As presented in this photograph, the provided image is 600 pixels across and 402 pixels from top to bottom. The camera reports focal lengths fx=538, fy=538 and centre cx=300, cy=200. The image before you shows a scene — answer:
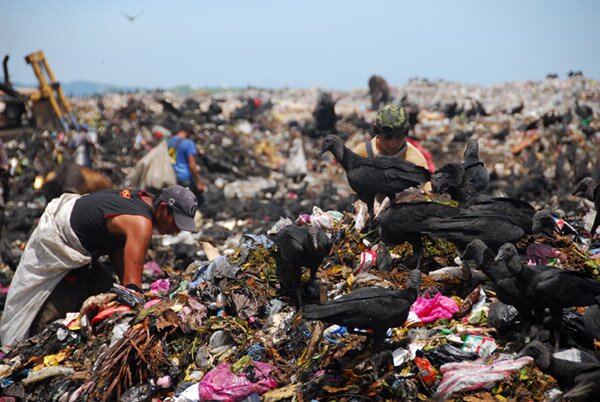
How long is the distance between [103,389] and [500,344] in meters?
2.47

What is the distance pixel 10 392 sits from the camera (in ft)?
12.3

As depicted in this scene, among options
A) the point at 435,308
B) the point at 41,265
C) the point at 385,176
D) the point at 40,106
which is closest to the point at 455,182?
the point at 385,176

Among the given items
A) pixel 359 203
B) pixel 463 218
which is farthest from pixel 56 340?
pixel 463 218

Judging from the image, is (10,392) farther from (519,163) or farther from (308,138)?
(308,138)

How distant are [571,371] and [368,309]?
1034 millimetres

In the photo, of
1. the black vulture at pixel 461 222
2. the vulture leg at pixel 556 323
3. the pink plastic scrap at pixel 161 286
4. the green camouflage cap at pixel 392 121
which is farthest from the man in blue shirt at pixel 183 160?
the vulture leg at pixel 556 323

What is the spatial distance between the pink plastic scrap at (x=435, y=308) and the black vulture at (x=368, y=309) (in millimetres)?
698

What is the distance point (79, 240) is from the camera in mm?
4250

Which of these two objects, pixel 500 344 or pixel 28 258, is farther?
pixel 28 258

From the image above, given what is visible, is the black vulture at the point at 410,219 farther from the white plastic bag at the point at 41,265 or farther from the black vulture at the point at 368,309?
the white plastic bag at the point at 41,265

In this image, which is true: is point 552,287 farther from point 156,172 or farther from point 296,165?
point 296,165

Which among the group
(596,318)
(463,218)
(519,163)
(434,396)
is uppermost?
(463,218)

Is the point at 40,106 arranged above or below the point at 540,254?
above

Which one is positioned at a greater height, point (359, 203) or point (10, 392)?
point (359, 203)
